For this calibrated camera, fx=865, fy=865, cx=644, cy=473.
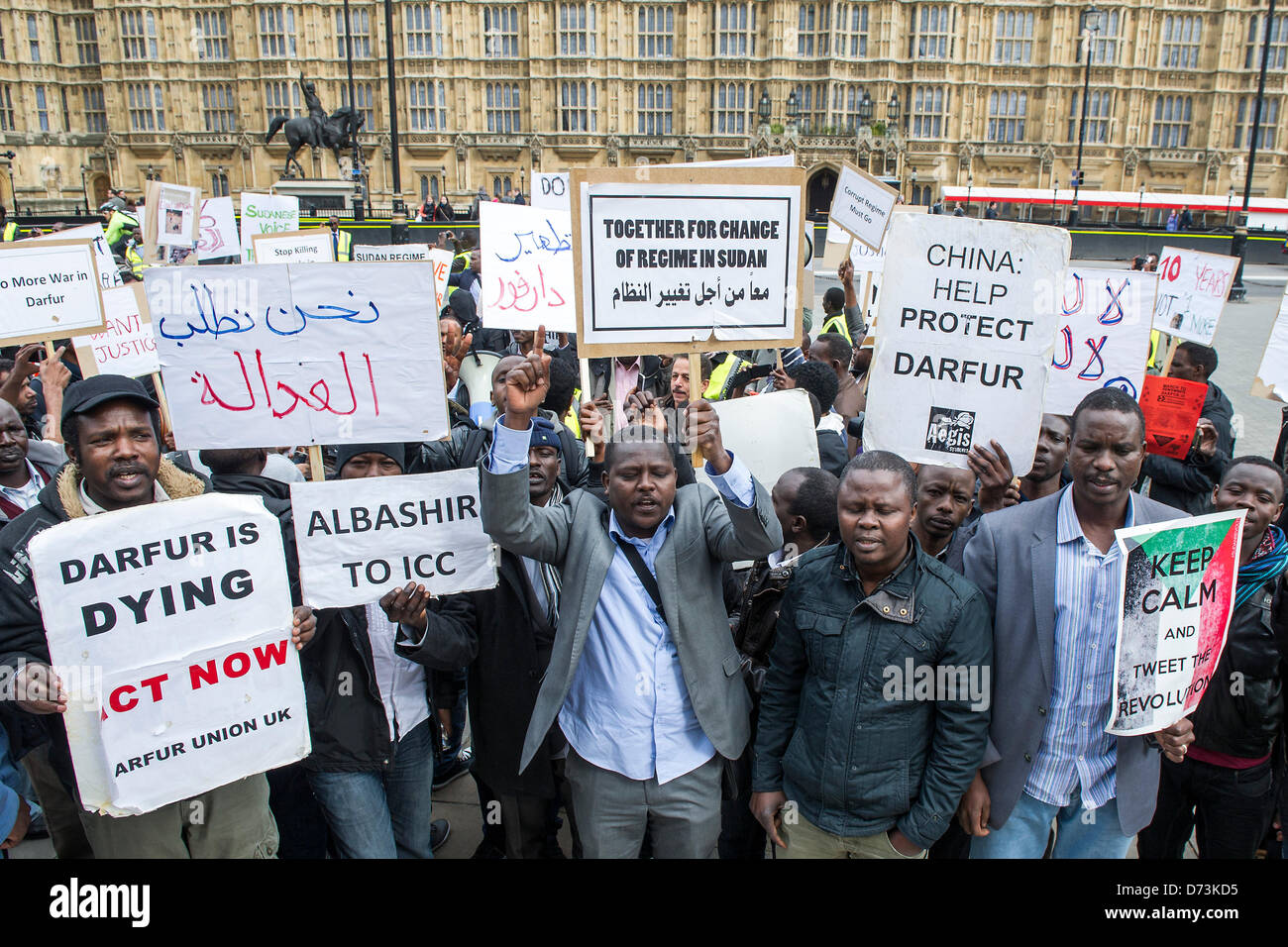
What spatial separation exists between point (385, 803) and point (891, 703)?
1728 millimetres

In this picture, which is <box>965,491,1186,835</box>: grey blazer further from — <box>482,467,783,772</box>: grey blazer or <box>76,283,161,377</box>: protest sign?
<box>76,283,161,377</box>: protest sign

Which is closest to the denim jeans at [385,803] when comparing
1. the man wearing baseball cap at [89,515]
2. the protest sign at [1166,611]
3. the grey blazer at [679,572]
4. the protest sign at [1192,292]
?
the man wearing baseball cap at [89,515]

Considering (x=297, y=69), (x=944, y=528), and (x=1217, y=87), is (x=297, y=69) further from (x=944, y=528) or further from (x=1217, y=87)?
(x=944, y=528)

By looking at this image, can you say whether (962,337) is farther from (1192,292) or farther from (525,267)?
(1192,292)

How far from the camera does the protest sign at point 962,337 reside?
298cm

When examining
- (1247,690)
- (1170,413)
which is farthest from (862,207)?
(1247,690)

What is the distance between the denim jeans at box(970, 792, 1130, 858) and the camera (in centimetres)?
257

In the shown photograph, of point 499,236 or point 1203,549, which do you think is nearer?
point 1203,549

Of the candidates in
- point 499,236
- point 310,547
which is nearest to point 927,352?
point 310,547

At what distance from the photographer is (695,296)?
3137 millimetres

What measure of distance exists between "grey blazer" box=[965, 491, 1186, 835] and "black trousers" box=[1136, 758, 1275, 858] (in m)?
0.52

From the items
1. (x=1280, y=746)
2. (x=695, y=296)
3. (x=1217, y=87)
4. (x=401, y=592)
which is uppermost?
(x=1217, y=87)

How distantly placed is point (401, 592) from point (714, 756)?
113 centimetres

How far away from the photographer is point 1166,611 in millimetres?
2400
